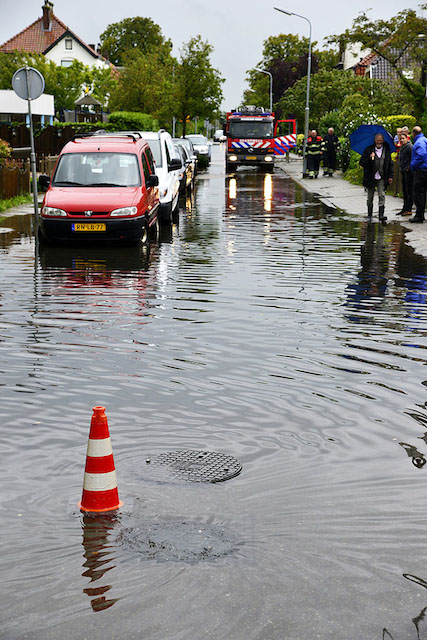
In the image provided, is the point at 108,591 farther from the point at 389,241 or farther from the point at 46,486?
the point at 389,241

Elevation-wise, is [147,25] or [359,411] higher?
[147,25]

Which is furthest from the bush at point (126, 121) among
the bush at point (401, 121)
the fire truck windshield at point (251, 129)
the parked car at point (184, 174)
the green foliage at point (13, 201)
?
the green foliage at point (13, 201)

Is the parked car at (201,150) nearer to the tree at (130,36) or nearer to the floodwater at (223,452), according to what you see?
the floodwater at (223,452)

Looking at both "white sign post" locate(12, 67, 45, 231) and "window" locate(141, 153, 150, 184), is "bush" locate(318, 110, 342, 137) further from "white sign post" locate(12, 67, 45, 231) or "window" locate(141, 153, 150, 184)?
"window" locate(141, 153, 150, 184)

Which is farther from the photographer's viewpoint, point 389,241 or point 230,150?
point 230,150

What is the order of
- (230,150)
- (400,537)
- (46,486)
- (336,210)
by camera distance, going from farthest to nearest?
(230,150)
(336,210)
(46,486)
(400,537)

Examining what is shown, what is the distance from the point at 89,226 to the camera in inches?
579

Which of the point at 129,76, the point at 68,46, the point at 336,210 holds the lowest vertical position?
the point at 336,210

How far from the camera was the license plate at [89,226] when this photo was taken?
1469 cm

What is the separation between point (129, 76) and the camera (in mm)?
51062

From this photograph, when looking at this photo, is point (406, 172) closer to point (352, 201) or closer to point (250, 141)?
point (352, 201)


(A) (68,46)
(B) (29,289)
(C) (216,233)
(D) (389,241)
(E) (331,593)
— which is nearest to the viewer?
(E) (331,593)

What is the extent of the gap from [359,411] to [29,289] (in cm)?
597

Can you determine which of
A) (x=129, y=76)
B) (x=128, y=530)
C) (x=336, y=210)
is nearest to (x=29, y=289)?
(x=128, y=530)
